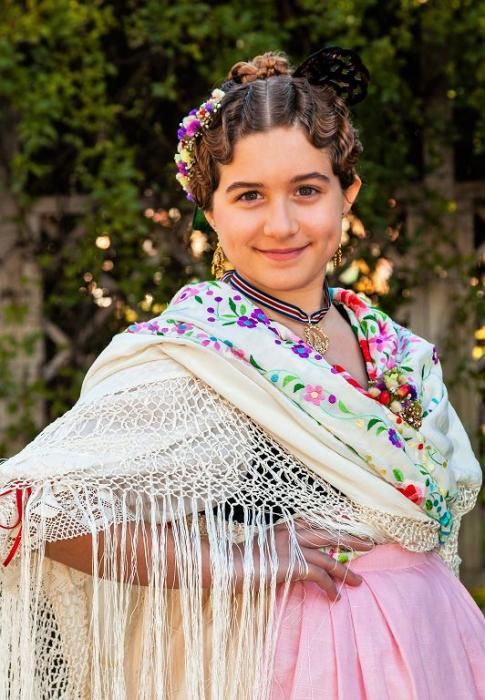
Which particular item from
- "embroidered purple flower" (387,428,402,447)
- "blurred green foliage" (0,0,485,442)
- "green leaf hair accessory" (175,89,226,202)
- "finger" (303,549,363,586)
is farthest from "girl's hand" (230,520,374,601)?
"blurred green foliage" (0,0,485,442)

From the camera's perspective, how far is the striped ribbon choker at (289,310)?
1.76m

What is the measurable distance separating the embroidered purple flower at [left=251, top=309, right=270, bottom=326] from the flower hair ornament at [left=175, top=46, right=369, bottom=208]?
256 mm

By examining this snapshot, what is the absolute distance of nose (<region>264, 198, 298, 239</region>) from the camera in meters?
1.64

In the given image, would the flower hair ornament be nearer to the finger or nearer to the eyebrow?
the eyebrow

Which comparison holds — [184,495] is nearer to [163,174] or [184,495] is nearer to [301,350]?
[301,350]

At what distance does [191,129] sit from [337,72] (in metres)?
0.25

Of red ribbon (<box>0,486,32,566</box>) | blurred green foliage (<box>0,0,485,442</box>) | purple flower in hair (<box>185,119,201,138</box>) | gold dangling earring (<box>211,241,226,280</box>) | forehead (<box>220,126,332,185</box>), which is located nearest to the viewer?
red ribbon (<box>0,486,32,566</box>)

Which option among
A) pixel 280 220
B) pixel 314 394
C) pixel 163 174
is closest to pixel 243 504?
pixel 314 394

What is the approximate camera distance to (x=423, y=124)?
152 inches

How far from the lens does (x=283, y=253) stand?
5.54 feet

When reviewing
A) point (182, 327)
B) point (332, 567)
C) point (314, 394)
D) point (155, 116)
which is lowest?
point (332, 567)

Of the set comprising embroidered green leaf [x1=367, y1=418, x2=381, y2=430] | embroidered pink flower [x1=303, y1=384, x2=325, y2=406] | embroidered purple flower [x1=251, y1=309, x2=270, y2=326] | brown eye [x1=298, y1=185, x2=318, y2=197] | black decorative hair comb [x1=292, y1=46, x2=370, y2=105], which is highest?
black decorative hair comb [x1=292, y1=46, x2=370, y2=105]

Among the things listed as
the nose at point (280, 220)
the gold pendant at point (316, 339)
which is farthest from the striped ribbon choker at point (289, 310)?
the nose at point (280, 220)

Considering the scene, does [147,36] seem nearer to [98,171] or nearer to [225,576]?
[98,171]
